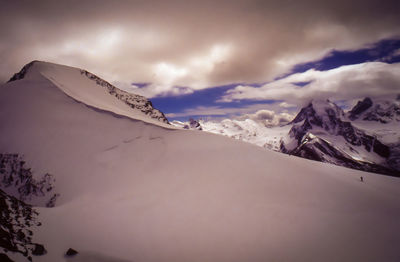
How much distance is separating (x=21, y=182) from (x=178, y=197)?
729 inches

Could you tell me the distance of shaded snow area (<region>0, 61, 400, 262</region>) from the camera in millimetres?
12234

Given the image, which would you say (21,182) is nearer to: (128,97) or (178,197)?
(178,197)

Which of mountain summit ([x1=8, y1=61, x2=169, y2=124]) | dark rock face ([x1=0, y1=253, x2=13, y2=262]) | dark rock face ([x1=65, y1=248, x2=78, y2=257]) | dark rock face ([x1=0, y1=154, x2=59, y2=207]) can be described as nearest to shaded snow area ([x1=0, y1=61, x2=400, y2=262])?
dark rock face ([x1=65, y1=248, x2=78, y2=257])

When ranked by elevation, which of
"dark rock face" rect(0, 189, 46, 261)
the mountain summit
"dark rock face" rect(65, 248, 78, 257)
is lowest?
"dark rock face" rect(65, 248, 78, 257)

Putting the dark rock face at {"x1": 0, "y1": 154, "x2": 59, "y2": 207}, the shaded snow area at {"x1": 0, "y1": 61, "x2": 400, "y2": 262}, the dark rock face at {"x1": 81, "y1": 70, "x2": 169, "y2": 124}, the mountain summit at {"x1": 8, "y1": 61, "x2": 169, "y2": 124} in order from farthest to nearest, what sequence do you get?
the dark rock face at {"x1": 81, "y1": 70, "x2": 169, "y2": 124}, the mountain summit at {"x1": 8, "y1": 61, "x2": 169, "y2": 124}, the dark rock face at {"x1": 0, "y1": 154, "x2": 59, "y2": 207}, the shaded snow area at {"x1": 0, "y1": 61, "x2": 400, "y2": 262}

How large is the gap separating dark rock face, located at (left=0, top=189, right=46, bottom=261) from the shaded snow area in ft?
1.91

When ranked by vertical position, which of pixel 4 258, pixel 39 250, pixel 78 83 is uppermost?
pixel 78 83

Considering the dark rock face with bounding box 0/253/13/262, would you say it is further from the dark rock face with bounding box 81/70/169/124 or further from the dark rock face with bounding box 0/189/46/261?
the dark rock face with bounding box 81/70/169/124

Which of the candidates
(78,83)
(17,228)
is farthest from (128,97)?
(17,228)

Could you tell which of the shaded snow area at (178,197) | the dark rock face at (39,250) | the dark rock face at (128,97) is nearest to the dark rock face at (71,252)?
the shaded snow area at (178,197)

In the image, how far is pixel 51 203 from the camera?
18.5m

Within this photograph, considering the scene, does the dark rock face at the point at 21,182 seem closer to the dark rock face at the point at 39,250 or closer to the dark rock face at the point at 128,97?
the dark rock face at the point at 39,250

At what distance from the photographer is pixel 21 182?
68.3ft

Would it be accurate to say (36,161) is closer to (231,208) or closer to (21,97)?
(21,97)
